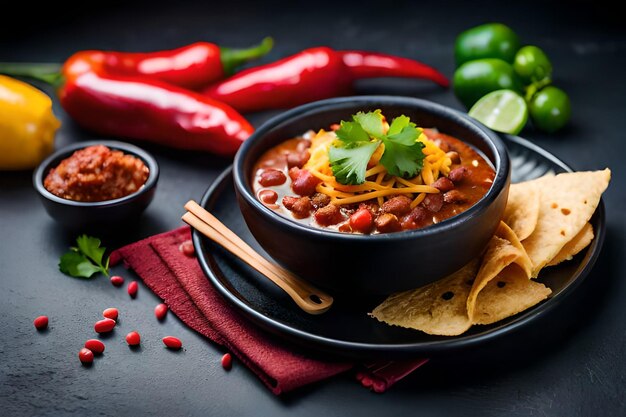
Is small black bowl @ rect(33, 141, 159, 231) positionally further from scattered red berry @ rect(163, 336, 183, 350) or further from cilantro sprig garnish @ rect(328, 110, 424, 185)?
cilantro sprig garnish @ rect(328, 110, 424, 185)

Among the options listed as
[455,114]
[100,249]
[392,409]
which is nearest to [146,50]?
[100,249]

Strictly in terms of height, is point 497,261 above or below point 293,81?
above

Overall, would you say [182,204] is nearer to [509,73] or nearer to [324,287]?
[324,287]

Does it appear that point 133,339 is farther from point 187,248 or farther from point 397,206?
point 397,206

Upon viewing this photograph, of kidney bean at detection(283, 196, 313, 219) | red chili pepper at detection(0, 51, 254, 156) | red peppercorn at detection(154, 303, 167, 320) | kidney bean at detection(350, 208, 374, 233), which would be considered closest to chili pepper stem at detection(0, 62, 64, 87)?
red chili pepper at detection(0, 51, 254, 156)

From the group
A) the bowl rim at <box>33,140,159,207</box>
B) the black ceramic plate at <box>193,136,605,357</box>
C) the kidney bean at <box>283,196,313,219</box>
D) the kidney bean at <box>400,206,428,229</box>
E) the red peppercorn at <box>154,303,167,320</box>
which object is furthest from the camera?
the bowl rim at <box>33,140,159,207</box>

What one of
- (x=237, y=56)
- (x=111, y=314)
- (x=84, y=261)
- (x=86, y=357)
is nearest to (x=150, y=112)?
(x=237, y=56)

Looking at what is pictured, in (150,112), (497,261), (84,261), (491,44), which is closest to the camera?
(497,261)
